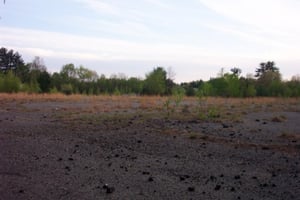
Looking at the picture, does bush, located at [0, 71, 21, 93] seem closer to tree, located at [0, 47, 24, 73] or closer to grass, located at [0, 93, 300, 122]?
grass, located at [0, 93, 300, 122]

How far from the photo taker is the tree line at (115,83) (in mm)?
59938

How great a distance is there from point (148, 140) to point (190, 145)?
154cm

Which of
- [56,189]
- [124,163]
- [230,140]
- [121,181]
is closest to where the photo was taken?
[56,189]

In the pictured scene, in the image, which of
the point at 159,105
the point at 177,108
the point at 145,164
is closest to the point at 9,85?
the point at 159,105

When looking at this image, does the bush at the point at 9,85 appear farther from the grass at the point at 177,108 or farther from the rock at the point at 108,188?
the rock at the point at 108,188

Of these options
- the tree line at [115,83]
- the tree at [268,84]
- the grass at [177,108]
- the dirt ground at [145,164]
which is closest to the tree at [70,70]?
the tree line at [115,83]

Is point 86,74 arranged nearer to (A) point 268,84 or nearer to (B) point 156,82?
(B) point 156,82

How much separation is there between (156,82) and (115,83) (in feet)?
72.2

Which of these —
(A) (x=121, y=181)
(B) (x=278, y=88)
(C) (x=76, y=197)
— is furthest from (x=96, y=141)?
(B) (x=278, y=88)

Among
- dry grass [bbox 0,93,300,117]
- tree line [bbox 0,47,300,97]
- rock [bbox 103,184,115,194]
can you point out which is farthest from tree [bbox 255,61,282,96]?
rock [bbox 103,184,115,194]

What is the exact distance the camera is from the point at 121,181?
7.82 meters

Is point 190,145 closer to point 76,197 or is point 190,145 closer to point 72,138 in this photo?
point 72,138

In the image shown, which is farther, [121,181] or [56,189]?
[121,181]

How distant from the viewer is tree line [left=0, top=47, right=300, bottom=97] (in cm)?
5994
